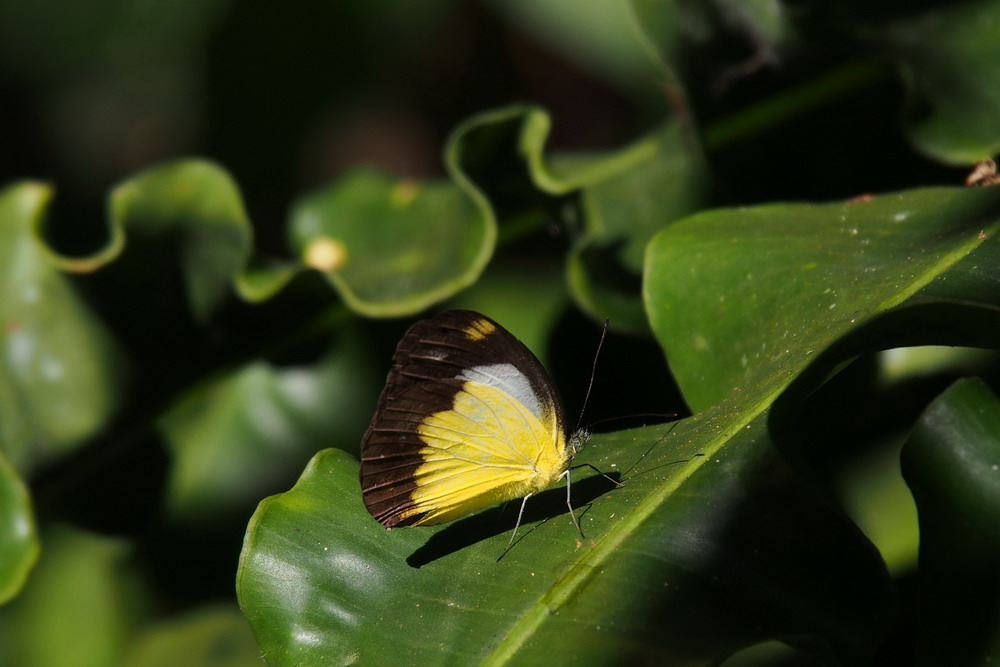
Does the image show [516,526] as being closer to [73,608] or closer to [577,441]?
[577,441]

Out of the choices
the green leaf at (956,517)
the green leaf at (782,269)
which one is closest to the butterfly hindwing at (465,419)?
the green leaf at (782,269)

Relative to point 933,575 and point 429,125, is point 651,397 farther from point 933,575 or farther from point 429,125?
point 429,125

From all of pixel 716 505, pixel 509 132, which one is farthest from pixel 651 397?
pixel 716 505

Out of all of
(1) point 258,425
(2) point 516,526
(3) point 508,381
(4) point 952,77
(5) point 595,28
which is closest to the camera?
(2) point 516,526

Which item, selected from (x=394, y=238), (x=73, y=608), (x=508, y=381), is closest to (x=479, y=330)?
(x=508, y=381)

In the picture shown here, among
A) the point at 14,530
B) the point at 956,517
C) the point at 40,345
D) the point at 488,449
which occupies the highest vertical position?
the point at 40,345

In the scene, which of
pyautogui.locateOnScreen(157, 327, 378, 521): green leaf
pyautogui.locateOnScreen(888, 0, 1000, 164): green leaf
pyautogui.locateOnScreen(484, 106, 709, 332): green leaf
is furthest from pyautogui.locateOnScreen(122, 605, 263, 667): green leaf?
pyautogui.locateOnScreen(888, 0, 1000, 164): green leaf

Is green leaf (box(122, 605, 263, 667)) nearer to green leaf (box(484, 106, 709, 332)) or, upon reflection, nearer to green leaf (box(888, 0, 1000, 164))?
green leaf (box(484, 106, 709, 332))
